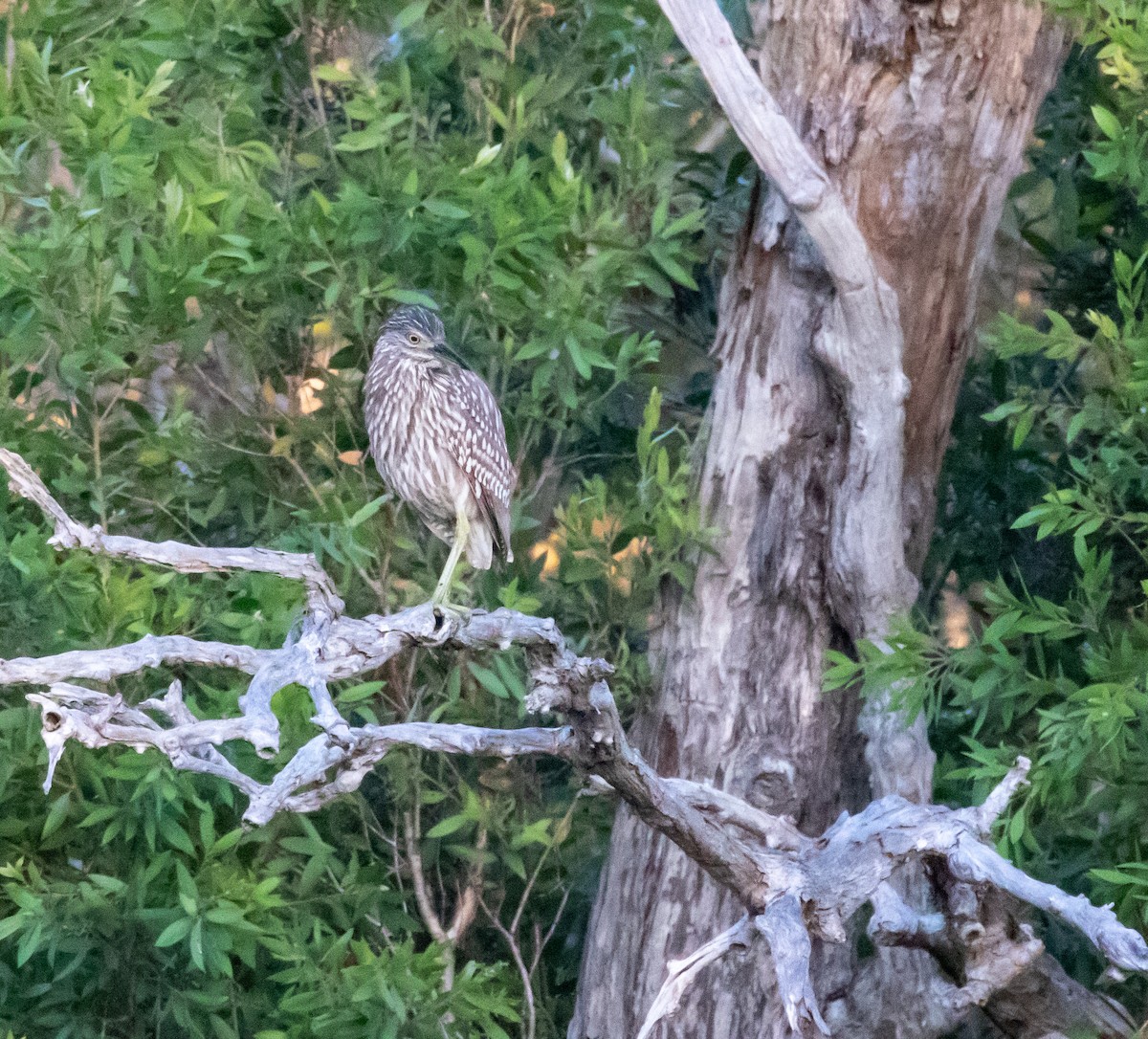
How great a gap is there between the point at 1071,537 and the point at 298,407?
230cm

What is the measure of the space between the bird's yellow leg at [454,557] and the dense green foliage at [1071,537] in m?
0.97

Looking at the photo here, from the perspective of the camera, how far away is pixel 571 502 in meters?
3.63

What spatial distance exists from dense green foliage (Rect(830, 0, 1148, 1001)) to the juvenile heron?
0.97 m

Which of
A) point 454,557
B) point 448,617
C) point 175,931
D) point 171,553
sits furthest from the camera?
point 454,557

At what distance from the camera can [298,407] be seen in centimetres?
387

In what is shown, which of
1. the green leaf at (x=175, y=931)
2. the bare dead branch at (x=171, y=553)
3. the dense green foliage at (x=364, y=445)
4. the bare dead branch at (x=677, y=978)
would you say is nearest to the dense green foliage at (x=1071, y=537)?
the dense green foliage at (x=364, y=445)

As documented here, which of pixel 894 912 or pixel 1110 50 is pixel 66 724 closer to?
pixel 894 912

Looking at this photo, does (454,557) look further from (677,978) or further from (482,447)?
(677,978)

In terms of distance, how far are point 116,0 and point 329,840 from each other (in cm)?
243

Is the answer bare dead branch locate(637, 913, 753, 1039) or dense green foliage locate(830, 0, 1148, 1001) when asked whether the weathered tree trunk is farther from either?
bare dead branch locate(637, 913, 753, 1039)

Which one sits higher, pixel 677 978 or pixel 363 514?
pixel 363 514

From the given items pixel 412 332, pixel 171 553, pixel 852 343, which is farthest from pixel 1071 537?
pixel 171 553

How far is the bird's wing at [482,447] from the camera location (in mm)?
3439

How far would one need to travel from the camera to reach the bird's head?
3.37 m
